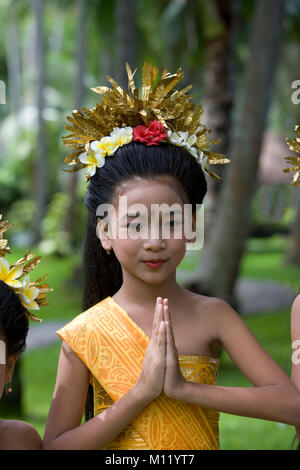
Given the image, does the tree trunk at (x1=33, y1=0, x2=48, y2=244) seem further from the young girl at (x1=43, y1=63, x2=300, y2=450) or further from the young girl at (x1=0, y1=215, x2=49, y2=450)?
the young girl at (x1=0, y1=215, x2=49, y2=450)

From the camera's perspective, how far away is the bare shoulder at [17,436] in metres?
2.11

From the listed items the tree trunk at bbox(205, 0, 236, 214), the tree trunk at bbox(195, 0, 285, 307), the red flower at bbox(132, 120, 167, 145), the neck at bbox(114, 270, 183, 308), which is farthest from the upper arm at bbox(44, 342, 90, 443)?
the tree trunk at bbox(205, 0, 236, 214)

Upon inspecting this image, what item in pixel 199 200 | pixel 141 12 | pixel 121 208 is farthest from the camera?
pixel 141 12

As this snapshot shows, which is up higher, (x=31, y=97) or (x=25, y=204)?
(x=31, y=97)

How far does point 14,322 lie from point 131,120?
2.69 feet

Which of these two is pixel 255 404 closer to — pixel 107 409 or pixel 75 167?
pixel 107 409

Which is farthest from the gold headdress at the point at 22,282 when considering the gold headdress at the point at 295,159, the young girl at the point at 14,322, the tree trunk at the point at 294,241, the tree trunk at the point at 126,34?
the tree trunk at the point at 294,241

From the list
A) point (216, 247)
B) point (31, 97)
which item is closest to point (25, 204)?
point (31, 97)

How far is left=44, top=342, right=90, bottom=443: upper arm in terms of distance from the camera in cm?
226

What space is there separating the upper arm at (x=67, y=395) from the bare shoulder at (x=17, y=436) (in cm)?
9

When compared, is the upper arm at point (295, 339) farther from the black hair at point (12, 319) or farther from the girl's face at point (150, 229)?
the black hair at point (12, 319)

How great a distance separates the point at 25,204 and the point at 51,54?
1088 cm

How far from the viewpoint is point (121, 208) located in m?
2.36

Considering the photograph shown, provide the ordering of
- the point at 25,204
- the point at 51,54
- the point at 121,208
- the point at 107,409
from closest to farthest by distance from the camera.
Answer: the point at 107,409 → the point at 121,208 → the point at 25,204 → the point at 51,54
